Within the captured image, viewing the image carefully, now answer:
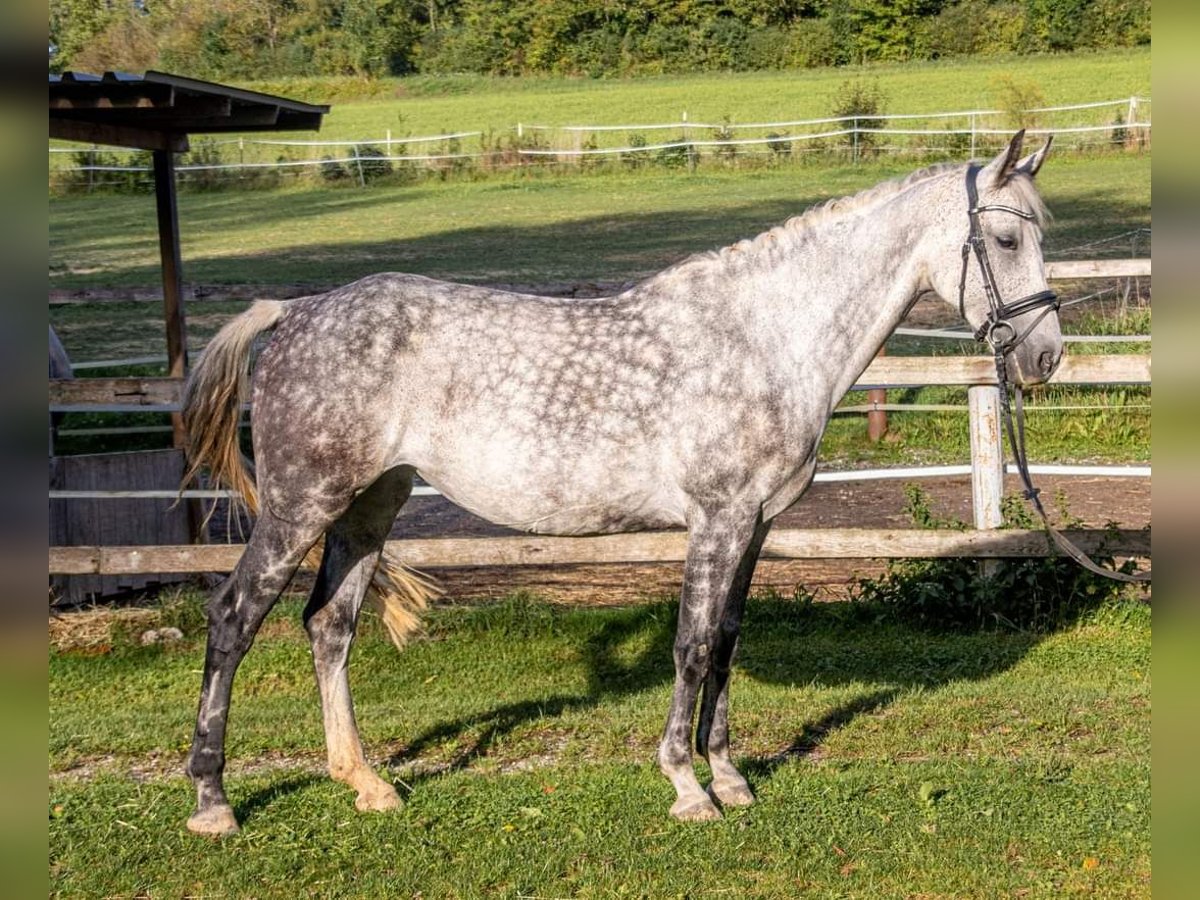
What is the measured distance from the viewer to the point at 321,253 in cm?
2473

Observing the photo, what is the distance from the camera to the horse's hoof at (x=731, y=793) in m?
4.75

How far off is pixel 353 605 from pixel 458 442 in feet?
2.97

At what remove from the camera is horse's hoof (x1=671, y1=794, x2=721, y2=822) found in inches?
180

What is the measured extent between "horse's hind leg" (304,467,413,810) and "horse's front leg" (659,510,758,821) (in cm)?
107

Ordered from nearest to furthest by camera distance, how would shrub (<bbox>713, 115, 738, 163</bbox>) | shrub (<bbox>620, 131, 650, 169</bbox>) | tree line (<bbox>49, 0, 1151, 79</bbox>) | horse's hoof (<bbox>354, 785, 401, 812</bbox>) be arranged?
horse's hoof (<bbox>354, 785, 401, 812</bbox>) → shrub (<bbox>713, 115, 738, 163</bbox>) → shrub (<bbox>620, 131, 650, 169</bbox>) → tree line (<bbox>49, 0, 1151, 79</bbox>)

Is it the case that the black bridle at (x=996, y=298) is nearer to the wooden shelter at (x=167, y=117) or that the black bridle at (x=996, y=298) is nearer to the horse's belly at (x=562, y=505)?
the horse's belly at (x=562, y=505)

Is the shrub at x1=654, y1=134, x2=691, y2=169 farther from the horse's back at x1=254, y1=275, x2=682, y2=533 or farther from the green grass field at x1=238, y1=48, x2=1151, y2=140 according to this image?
the horse's back at x1=254, y1=275, x2=682, y2=533

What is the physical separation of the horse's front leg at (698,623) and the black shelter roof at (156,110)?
13.7 feet

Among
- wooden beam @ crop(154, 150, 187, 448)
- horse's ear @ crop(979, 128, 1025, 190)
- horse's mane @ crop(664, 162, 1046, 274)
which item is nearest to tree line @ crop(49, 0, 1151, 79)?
wooden beam @ crop(154, 150, 187, 448)

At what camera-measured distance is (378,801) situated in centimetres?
475

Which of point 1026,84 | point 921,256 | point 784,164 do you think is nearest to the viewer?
point 921,256
